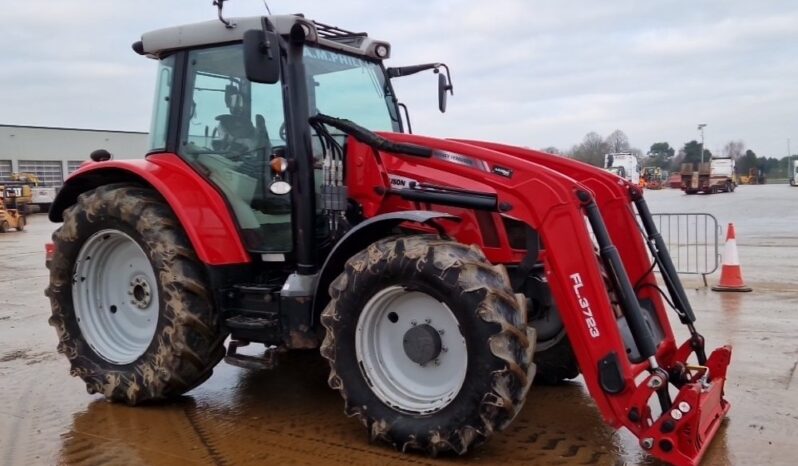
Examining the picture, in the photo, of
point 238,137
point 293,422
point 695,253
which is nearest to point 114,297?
point 238,137

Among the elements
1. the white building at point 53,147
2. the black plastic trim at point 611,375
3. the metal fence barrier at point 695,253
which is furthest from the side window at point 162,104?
the white building at point 53,147

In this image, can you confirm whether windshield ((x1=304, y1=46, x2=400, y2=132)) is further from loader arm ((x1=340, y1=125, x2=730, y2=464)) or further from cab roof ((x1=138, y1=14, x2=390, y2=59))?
loader arm ((x1=340, y1=125, x2=730, y2=464))

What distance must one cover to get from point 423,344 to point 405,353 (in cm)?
17

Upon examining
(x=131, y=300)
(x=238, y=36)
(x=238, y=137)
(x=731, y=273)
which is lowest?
(x=731, y=273)

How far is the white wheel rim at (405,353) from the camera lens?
155 inches

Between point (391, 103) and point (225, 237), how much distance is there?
1655mm

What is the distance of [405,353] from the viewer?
Answer: 4.09m

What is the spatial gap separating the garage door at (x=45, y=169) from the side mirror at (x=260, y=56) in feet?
150

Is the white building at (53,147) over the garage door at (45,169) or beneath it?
over

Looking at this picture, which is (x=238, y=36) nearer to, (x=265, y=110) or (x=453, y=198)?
(x=265, y=110)

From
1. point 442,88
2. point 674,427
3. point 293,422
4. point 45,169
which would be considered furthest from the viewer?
point 45,169

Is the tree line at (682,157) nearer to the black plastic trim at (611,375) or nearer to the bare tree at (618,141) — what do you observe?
the bare tree at (618,141)

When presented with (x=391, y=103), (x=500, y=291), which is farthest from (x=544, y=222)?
(x=391, y=103)

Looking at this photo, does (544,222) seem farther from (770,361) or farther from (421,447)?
(770,361)
